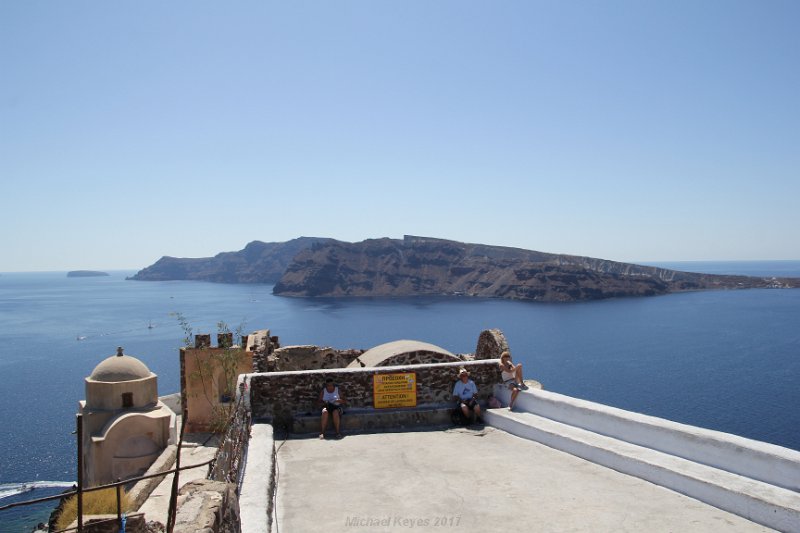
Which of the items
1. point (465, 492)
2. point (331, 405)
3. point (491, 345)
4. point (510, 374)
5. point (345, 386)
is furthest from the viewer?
point (491, 345)

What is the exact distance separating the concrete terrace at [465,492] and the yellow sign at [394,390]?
98 cm

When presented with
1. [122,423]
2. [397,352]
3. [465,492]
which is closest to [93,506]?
[397,352]

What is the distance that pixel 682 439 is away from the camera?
287 inches

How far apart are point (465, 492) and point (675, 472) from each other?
2329 mm

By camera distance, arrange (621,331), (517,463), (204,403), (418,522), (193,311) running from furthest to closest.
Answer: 1. (193,311)
2. (621,331)
3. (204,403)
4. (517,463)
5. (418,522)

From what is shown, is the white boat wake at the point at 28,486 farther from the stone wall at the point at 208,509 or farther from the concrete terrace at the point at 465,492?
the stone wall at the point at 208,509

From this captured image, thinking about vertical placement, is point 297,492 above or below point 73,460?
above

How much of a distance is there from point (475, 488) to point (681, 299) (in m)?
177

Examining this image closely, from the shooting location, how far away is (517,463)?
7.98 meters

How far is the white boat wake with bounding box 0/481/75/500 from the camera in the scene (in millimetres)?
37656

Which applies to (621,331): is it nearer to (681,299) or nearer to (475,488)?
(681,299)

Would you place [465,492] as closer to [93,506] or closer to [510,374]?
[510,374]

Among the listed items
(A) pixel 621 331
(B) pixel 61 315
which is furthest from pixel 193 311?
(A) pixel 621 331

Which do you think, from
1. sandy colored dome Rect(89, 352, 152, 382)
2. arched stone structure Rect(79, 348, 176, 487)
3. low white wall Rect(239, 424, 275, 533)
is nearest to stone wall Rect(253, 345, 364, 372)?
arched stone structure Rect(79, 348, 176, 487)
